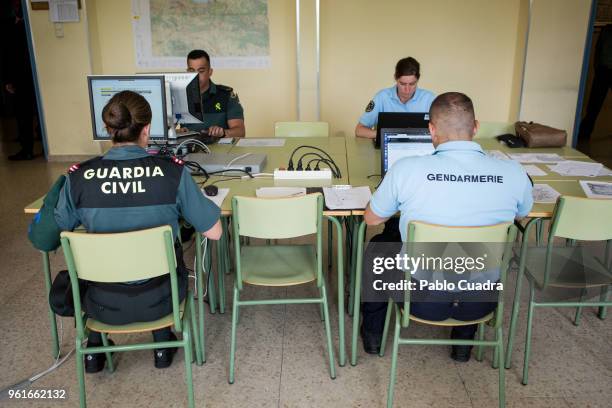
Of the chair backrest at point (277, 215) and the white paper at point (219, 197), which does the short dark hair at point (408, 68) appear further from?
the chair backrest at point (277, 215)

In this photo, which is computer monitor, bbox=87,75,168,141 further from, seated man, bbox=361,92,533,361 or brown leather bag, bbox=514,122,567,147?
brown leather bag, bbox=514,122,567,147

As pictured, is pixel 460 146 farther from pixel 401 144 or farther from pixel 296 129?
pixel 296 129

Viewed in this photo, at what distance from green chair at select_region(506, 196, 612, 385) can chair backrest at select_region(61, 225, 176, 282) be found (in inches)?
55.1

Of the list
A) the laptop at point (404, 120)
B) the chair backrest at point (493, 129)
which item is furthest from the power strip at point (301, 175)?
the chair backrest at point (493, 129)

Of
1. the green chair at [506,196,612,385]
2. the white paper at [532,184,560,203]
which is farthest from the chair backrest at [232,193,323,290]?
the white paper at [532,184,560,203]

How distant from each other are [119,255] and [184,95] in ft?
5.14

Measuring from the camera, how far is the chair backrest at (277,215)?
80.1 inches

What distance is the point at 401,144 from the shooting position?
8.53 feet

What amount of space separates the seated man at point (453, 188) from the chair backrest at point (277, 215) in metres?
0.23

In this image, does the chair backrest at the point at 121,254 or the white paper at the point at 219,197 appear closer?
the chair backrest at the point at 121,254

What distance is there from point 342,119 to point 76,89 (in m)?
2.74

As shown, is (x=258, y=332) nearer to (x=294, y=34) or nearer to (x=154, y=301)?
(x=154, y=301)

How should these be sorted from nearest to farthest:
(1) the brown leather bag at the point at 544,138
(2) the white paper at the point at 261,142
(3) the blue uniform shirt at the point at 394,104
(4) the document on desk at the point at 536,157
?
(4) the document on desk at the point at 536,157, (1) the brown leather bag at the point at 544,138, (2) the white paper at the point at 261,142, (3) the blue uniform shirt at the point at 394,104

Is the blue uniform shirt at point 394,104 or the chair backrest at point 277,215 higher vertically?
the blue uniform shirt at point 394,104
